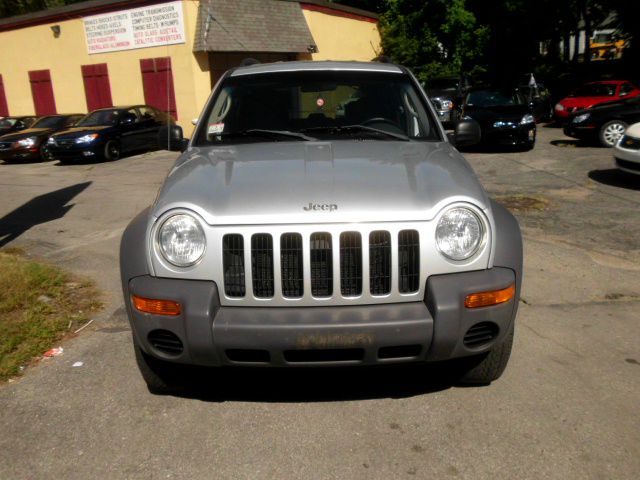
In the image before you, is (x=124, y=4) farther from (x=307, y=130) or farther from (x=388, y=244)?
(x=388, y=244)

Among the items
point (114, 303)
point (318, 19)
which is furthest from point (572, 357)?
point (318, 19)

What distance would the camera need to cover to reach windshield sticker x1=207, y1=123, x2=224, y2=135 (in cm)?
409

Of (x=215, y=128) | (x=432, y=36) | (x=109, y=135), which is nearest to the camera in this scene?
(x=215, y=128)

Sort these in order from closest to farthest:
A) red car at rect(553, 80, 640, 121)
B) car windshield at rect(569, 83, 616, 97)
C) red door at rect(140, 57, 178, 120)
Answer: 1. red car at rect(553, 80, 640, 121)
2. car windshield at rect(569, 83, 616, 97)
3. red door at rect(140, 57, 178, 120)

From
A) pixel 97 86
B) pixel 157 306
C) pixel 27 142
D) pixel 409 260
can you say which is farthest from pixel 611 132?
pixel 97 86

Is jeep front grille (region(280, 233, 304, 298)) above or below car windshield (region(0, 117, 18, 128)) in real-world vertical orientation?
above

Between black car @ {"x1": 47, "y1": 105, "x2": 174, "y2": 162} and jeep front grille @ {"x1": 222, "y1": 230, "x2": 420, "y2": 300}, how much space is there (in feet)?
44.4

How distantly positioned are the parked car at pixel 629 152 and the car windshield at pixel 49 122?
15.3 m

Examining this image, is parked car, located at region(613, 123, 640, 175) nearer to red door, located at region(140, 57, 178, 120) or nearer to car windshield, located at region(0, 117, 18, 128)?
red door, located at region(140, 57, 178, 120)

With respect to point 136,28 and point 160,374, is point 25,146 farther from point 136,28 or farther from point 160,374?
point 160,374

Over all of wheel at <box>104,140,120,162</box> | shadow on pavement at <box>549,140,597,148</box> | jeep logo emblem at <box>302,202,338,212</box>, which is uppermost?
jeep logo emblem at <box>302,202,338,212</box>

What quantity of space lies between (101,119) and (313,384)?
47.7 feet

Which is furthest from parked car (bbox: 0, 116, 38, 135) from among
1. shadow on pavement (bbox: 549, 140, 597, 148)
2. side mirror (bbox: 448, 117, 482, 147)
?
side mirror (bbox: 448, 117, 482, 147)

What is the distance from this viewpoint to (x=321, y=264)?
2777 mm
